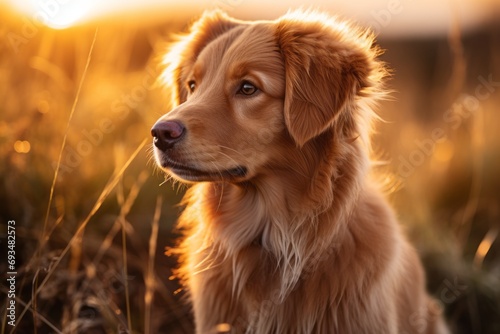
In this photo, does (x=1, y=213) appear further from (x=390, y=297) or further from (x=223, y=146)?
(x=390, y=297)

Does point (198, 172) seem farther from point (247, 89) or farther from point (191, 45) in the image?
point (191, 45)

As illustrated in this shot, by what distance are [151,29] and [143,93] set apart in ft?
4.72

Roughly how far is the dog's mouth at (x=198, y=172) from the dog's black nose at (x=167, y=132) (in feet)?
0.28

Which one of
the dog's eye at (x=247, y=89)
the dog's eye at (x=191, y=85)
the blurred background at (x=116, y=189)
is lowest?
the blurred background at (x=116, y=189)

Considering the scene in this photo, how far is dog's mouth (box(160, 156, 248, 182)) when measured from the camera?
8.76ft

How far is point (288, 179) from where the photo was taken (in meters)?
2.93

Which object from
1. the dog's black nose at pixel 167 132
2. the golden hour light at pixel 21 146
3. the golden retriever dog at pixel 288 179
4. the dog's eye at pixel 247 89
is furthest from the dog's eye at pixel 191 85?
the golden hour light at pixel 21 146

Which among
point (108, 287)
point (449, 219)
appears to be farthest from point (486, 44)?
point (108, 287)

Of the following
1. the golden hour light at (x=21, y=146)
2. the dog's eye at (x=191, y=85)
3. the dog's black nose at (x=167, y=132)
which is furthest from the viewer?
the golden hour light at (x=21, y=146)

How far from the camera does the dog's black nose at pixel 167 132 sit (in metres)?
2.58

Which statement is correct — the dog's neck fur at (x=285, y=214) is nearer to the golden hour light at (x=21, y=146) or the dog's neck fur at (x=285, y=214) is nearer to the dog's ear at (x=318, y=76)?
the dog's ear at (x=318, y=76)

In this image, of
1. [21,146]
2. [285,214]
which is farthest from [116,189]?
[285,214]

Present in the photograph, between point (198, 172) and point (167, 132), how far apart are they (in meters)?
0.25

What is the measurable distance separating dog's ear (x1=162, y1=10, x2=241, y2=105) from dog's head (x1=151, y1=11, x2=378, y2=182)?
429 millimetres
